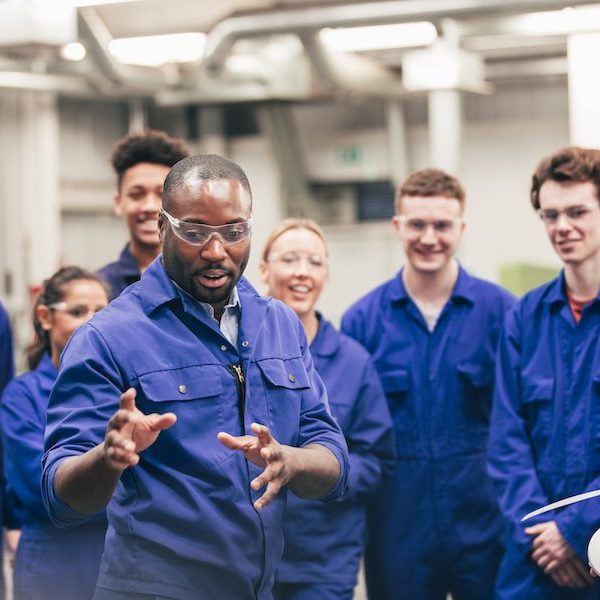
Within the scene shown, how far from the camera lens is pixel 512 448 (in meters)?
3.02

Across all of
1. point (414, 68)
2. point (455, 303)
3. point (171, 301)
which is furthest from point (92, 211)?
point (171, 301)

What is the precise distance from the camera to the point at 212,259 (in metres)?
2.05

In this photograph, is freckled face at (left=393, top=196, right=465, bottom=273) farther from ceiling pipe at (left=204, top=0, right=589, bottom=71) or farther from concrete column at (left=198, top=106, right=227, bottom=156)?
concrete column at (left=198, top=106, right=227, bottom=156)

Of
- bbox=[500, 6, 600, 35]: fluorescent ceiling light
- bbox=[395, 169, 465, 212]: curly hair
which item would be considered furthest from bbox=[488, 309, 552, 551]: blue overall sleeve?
bbox=[500, 6, 600, 35]: fluorescent ceiling light

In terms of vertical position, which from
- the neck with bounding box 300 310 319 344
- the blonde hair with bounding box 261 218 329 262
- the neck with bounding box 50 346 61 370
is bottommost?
the neck with bounding box 50 346 61 370

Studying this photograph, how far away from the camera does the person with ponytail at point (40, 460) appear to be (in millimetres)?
2953

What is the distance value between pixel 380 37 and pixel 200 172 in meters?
4.80

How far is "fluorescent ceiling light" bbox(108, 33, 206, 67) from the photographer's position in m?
6.87

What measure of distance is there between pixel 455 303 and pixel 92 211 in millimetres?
5510

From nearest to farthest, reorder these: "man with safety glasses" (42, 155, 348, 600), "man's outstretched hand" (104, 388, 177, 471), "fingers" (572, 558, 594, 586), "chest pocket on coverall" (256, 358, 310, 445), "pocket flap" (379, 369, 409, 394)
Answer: "man's outstretched hand" (104, 388, 177, 471) → "man with safety glasses" (42, 155, 348, 600) → "chest pocket on coverall" (256, 358, 310, 445) → "fingers" (572, 558, 594, 586) → "pocket flap" (379, 369, 409, 394)

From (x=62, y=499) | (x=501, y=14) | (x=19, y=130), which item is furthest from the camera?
(x=19, y=130)

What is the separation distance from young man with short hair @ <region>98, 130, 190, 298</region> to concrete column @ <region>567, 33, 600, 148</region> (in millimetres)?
2234

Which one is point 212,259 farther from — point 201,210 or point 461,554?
point 461,554

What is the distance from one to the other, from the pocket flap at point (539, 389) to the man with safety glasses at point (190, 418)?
39.5 inches
